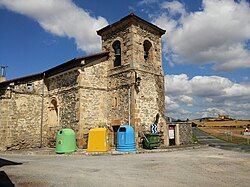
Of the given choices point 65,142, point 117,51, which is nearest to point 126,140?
point 65,142

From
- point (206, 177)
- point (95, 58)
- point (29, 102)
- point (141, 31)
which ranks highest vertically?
point (141, 31)

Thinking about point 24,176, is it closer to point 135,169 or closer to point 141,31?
point 135,169

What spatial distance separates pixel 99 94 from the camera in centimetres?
1930

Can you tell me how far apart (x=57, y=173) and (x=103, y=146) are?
7382 millimetres

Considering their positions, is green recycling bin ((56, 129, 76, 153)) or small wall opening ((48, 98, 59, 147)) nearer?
green recycling bin ((56, 129, 76, 153))

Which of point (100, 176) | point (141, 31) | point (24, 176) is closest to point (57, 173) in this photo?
point (24, 176)

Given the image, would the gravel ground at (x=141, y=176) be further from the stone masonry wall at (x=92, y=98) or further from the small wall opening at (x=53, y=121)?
the small wall opening at (x=53, y=121)

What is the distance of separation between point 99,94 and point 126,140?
4683 millimetres

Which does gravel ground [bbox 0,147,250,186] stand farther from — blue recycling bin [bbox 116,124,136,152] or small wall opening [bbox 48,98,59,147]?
small wall opening [bbox 48,98,59,147]

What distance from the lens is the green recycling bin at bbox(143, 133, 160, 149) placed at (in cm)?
1702

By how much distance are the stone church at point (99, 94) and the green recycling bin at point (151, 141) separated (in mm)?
476

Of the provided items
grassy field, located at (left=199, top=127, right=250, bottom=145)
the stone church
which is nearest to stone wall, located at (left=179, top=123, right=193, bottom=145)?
the stone church

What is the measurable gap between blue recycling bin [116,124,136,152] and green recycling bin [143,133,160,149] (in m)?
1.27

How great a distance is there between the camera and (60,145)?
15.7 metres
